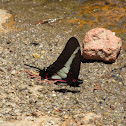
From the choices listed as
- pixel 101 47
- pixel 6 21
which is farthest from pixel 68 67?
pixel 6 21

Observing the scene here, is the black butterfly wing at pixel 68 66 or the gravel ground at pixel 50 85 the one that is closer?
the gravel ground at pixel 50 85

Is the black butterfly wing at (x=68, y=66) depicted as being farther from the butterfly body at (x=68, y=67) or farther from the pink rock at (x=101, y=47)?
the pink rock at (x=101, y=47)

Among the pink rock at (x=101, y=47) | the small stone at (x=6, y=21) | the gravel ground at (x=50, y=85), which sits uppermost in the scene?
the small stone at (x=6, y=21)

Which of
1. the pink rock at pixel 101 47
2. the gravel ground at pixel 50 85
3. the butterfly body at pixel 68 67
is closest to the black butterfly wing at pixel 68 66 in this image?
the butterfly body at pixel 68 67

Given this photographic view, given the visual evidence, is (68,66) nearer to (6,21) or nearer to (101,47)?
(101,47)

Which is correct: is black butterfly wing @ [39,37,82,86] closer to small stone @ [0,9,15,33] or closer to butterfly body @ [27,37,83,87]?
butterfly body @ [27,37,83,87]

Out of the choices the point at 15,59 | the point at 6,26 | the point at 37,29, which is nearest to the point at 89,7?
the point at 37,29

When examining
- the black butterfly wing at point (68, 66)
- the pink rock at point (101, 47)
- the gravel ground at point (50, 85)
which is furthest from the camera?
the pink rock at point (101, 47)
